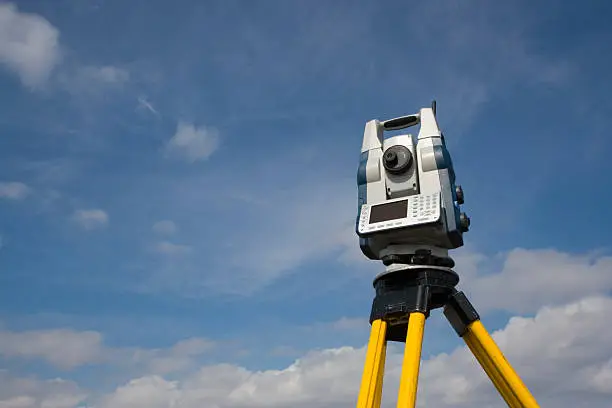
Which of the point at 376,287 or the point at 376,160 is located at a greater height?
the point at 376,160

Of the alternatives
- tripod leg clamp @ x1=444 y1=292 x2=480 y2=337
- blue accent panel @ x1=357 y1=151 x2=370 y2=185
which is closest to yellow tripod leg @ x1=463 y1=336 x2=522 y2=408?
tripod leg clamp @ x1=444 y1=292 x2=480 y2=337

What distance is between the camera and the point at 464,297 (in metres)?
10.8

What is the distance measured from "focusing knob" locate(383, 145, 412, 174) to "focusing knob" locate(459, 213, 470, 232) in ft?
3.79

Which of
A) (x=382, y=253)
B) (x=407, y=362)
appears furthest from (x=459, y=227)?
(x=407, y=362)

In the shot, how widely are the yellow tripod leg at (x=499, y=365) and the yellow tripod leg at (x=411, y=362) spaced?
1203mm

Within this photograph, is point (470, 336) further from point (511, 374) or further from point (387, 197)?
point (387, 197)

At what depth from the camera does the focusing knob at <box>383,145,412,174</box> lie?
10.9 meters

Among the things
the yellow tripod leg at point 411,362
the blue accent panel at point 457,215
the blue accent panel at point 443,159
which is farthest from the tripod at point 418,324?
the blue accent panel at point 443,159

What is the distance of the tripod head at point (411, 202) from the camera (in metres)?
10.4

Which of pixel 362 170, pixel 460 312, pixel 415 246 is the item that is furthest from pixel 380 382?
pixel 362 170

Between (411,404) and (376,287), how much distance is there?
2174mm

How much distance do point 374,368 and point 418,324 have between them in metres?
0.92

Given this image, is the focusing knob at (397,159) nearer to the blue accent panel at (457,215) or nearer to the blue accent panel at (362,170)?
the blue accent panel at (362,170)

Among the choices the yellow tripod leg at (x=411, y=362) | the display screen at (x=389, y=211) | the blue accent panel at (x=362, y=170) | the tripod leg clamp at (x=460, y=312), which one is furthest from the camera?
the blue accent panel at (x=362, y=170)
